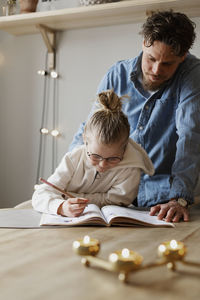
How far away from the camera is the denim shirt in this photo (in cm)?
157

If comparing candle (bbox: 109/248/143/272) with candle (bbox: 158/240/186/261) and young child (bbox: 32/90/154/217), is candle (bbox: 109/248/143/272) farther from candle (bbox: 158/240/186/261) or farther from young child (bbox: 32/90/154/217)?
young child (bbox: 32/90/154/217)

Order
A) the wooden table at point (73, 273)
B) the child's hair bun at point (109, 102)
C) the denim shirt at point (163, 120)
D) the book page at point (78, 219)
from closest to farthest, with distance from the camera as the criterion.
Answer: the wooden table at point (73, 273), the book page at point (78, 219), the child's hair bun at point (109, 102), the denim shirt at point (163, 120)

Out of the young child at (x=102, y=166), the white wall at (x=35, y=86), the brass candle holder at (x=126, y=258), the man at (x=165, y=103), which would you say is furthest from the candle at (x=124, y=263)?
the white wall at (x=35, y=86)

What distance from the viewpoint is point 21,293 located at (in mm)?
680

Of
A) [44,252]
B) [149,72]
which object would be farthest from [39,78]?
[44,252]

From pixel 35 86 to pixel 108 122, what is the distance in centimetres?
134

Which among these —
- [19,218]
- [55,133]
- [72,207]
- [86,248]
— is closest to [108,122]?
[72,207]

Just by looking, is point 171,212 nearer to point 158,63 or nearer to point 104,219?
point 104,219

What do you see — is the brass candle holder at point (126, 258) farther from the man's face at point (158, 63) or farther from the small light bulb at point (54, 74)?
the small light bulb at point (54, 74)

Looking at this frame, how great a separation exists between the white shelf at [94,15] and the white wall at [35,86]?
0.07m

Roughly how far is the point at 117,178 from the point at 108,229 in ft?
1.15

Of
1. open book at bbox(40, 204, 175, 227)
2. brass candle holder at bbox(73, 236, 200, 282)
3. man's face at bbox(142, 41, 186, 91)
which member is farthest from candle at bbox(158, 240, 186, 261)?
man's face at bbox(142, 41, 186, 91)

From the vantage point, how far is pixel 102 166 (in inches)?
54.2

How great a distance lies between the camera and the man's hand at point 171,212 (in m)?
1.33
